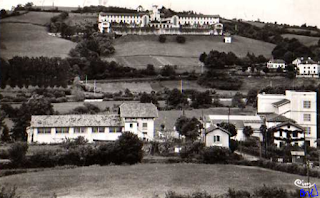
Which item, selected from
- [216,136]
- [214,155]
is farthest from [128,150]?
[216,136]

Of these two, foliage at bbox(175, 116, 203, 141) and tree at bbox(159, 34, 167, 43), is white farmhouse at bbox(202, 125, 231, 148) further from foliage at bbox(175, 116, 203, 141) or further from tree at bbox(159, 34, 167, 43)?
tree at bbox(159, 34, 167, 43)

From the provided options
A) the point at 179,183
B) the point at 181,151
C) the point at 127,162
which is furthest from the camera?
the point at 181,151

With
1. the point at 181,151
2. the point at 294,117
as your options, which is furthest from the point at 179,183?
the point at 294,117

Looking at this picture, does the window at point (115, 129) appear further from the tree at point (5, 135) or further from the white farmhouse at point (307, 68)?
A: the white farmhouse at point (307, 68)

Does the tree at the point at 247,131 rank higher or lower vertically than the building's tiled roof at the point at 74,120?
lower

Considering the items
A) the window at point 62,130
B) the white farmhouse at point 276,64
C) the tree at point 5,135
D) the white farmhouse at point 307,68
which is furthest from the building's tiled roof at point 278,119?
the white farmhouse at point 276,64

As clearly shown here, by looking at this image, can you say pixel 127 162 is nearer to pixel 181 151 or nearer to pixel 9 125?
pixel 181 151

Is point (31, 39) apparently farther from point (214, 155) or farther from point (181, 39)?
point (214, 155)
